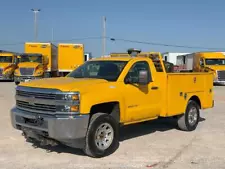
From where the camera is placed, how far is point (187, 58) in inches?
1390

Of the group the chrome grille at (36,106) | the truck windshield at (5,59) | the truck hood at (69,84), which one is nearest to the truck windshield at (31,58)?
the truck windshield at (5,59)

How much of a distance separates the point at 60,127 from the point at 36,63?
70.0 ft

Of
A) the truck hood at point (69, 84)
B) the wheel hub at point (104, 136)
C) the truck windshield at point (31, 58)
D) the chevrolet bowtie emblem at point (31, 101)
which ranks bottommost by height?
the wheel hub at point (104, 136)

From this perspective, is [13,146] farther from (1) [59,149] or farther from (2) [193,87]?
(2) [193,87]

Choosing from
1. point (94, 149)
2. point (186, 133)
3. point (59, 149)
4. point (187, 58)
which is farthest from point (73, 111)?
point (187, 58)

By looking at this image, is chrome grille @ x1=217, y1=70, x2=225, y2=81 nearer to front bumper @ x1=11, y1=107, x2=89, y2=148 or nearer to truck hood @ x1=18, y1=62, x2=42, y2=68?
truck hood @ x1=18, y1=62, x2=42, y2=68

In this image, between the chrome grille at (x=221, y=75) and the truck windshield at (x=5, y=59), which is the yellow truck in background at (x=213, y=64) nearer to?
the chrome grille at (x=221, y=75)

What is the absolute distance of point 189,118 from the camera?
9.00 m

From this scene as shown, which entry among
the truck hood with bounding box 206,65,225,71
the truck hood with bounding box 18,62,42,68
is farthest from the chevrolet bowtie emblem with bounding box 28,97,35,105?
the truck hood with bounding box 206,65,225,71

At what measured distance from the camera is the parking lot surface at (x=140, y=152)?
234 inches

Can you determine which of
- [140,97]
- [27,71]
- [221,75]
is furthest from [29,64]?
[140,97]

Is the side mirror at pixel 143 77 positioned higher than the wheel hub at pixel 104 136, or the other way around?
the side mirror at pixel 143 77

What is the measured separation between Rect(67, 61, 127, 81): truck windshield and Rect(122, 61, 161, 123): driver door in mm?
260

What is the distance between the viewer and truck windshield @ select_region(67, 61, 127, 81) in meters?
7.11
